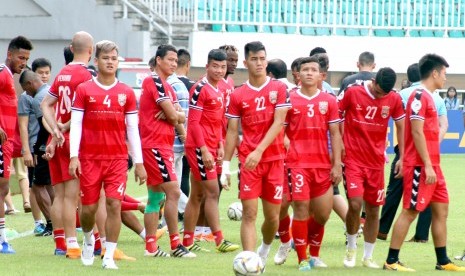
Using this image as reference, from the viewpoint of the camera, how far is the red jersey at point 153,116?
13.1m

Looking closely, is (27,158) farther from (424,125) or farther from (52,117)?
(424,125)

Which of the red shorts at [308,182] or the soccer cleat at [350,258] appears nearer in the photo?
the red shorts at [308,182]

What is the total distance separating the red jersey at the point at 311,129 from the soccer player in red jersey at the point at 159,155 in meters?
1.47

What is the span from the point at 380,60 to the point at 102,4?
8.54 m

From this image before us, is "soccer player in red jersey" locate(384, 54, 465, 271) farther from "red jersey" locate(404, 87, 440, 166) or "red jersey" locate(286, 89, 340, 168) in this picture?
"red jersey" locate(286, 89, 340, 168)

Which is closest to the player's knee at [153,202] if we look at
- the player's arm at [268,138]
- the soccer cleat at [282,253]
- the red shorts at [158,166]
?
the red shorts at [158,166]

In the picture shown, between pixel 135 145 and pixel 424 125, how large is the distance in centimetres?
272

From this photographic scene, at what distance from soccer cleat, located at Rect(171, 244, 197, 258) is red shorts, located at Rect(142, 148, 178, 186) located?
0.70m

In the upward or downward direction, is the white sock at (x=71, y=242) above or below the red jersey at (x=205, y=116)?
below

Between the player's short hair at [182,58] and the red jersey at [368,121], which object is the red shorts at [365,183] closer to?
the red jersey at [368,121]

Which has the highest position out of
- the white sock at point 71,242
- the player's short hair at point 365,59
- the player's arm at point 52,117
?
the player's short hair at point 365,59

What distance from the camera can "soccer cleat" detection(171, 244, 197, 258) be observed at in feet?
42.9

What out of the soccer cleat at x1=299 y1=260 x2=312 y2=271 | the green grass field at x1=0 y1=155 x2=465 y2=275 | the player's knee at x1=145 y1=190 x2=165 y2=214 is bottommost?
the green grass field at x1=0 y1=155 x2=465 y2=275

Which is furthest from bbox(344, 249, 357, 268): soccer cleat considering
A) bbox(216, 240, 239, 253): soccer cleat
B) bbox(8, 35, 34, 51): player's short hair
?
bbox(8, 35, 34, 51): player's short hair
